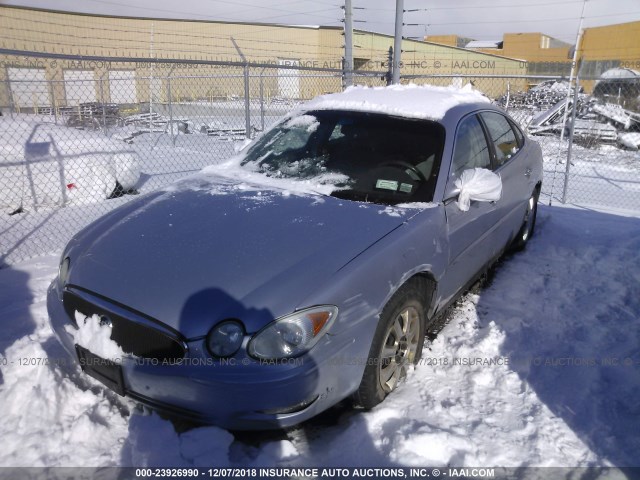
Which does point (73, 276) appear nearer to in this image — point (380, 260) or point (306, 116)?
point (380, 260)

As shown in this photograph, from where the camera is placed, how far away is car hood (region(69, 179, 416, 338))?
2.10 m

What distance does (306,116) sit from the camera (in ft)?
12.5

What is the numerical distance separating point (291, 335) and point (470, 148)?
7.03 feet

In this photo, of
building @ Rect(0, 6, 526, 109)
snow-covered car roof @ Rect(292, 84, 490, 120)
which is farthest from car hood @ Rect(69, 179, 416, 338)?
building @ Rect(0, 6, 526, 109)

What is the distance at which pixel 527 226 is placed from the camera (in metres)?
5.11

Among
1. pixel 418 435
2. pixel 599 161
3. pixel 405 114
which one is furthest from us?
pixel 599 161

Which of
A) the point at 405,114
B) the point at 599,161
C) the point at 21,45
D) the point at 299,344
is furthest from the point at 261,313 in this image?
the point at 21,45

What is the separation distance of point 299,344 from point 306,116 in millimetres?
2225

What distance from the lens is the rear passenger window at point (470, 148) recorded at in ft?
10.7

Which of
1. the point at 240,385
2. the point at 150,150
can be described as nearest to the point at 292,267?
the point at 240,385

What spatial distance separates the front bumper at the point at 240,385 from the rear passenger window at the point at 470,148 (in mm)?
1641

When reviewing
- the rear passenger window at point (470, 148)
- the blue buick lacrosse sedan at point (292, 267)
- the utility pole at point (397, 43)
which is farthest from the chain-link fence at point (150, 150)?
the rear passenger window at point (470, 148)

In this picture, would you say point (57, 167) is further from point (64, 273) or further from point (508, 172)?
point (508, 172)

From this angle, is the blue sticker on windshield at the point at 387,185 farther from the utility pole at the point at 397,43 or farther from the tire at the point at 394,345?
the utility pole at the point at 397,43
